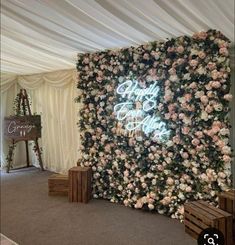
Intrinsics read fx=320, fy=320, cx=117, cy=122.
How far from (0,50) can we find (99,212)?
9.55ft

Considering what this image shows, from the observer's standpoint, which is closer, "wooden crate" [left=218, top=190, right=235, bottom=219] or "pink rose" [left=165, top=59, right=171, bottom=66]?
"wooden crate" [left=218, top=190, right=235, bottom=219]

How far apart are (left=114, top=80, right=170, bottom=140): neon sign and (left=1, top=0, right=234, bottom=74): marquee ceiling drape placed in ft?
1.91

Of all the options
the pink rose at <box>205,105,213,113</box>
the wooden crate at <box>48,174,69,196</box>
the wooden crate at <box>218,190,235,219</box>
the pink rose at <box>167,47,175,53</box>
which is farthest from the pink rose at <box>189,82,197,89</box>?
the wooden crate at <box>48,174,69,196</box>

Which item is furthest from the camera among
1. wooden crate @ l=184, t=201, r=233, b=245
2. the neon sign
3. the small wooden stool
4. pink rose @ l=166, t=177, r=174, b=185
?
the small wooden stool

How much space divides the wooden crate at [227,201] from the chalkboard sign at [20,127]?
4.23 m

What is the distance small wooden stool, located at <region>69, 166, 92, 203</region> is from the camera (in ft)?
14.9

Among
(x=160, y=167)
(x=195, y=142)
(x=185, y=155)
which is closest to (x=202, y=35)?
(x=195, y=142)

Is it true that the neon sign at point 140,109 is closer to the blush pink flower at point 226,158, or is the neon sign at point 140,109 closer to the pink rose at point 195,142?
the pink rose at point 195,142

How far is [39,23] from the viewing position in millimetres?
3521

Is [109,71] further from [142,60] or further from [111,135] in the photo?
[111,135]

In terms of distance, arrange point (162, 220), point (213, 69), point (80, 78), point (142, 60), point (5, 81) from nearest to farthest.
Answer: point (213, 69) < point (162, 220) < point (142, 60) < point (80, 78) < point (5, 81)

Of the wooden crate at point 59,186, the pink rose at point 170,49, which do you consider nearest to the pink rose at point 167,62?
the pink rose at point 170,49

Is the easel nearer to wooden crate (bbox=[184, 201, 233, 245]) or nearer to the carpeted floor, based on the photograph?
the carpeted floor

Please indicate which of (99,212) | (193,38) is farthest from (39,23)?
(99,212)
